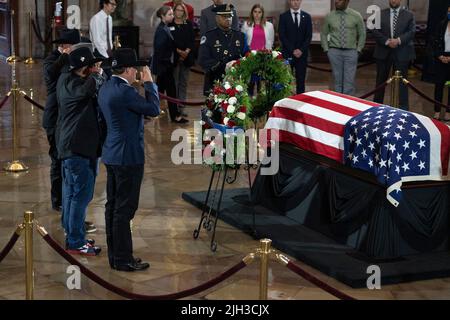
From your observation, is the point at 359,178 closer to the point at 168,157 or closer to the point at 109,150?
the point at 109,150

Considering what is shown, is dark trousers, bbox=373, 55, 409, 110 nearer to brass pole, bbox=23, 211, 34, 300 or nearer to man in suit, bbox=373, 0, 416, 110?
man in suit, bbox=373, 0, 416, 110

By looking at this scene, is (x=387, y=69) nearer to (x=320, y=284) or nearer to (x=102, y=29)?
(x=102, y=29)

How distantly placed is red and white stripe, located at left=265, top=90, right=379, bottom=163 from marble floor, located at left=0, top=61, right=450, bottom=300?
108 cm

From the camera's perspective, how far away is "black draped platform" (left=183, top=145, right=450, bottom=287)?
7824mm

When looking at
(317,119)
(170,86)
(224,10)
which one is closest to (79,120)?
(317,119)

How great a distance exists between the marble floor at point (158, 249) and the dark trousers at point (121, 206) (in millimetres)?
175

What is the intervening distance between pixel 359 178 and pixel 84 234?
2.40 meters

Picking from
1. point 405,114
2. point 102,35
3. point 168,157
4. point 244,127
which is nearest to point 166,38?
point 102,35

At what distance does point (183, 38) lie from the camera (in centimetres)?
1380

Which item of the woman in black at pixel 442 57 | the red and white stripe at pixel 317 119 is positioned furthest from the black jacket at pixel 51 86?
the woman in black at pixel 442 57

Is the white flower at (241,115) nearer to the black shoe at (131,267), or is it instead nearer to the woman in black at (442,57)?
the black shoe at (131,267)

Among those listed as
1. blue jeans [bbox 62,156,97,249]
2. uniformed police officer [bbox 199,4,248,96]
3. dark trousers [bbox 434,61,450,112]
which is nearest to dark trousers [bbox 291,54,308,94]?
dark trousers [bbox 434,61,450,112]

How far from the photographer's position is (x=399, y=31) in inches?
554

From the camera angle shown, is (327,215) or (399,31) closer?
(327,215)
